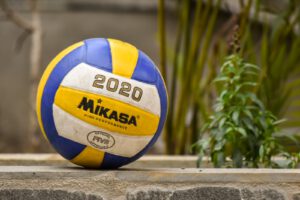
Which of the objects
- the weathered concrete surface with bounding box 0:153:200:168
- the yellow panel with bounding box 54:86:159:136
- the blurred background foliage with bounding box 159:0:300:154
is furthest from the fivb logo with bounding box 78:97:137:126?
the blurred background foliage with bounding box 159:0:300:154

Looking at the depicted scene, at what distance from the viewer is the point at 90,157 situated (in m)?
3.37

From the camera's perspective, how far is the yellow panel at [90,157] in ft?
11.0

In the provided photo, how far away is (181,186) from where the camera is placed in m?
3.26

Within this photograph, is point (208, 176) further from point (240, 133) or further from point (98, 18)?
point (98, 18)

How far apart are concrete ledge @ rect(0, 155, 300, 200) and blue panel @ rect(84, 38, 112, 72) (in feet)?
1.42

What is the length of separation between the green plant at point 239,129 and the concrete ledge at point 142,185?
2.01ft

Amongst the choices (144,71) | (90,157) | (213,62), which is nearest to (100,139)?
(90,157)

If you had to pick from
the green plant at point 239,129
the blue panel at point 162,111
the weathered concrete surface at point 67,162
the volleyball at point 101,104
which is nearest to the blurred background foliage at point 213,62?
the weathered concrete surface at point 67,162

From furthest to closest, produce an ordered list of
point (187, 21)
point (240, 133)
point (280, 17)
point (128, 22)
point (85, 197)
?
point (128, 22) < point (187, 21) < point (280, 17) < point (240, 133) < point (85, 197)

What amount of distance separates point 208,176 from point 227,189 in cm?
9

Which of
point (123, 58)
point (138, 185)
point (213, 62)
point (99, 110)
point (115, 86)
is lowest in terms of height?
point (138, 185)

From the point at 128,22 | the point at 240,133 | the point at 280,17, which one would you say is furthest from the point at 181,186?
the point at 128,22

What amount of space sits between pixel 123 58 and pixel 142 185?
54 centimetres

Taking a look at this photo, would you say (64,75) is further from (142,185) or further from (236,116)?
(236,116)
